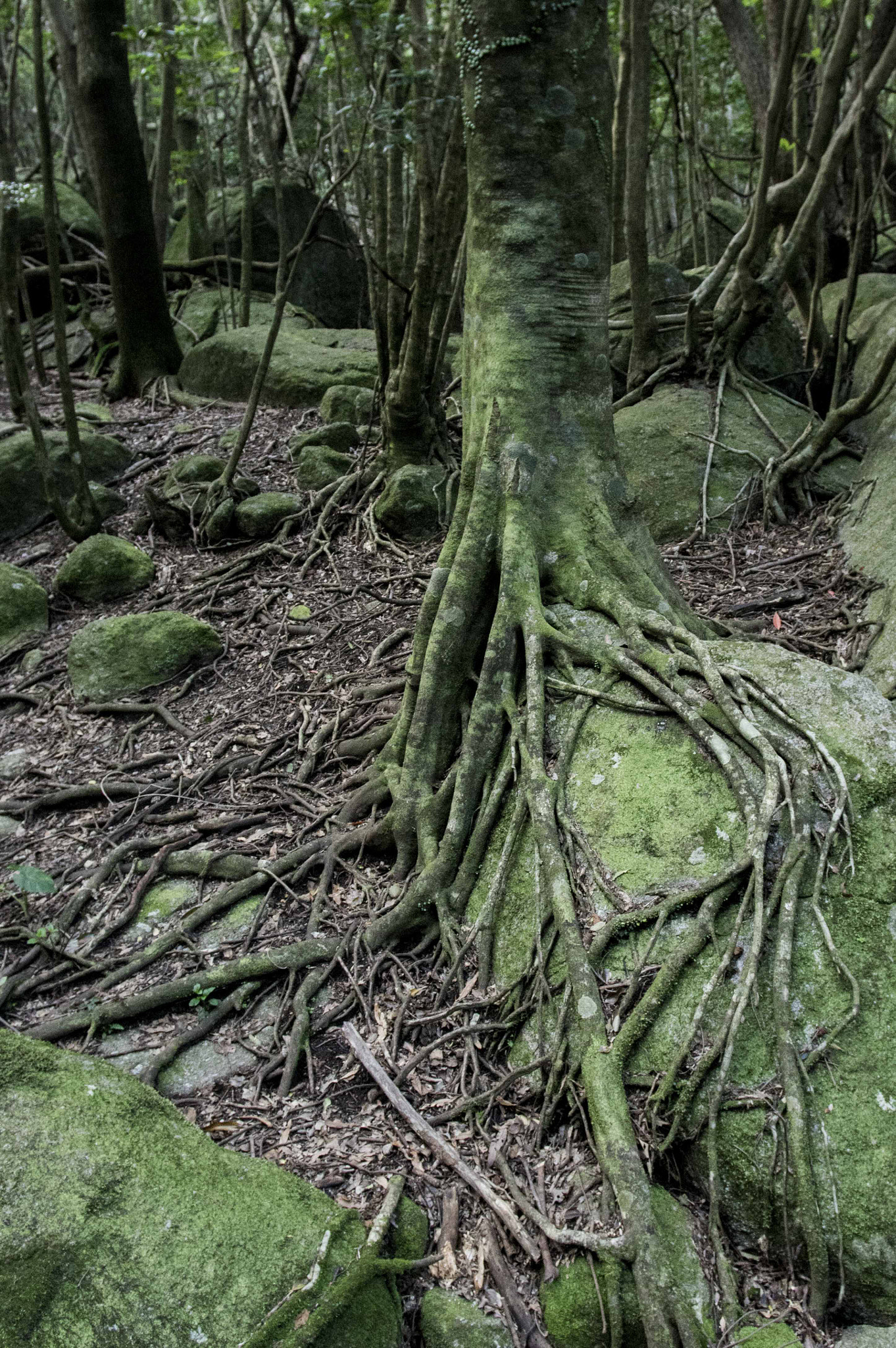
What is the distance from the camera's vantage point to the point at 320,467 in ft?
26.5

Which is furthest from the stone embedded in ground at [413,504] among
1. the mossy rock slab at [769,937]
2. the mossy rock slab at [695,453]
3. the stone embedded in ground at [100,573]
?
the mossy rock slab at [769,937]

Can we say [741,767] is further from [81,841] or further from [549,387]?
[81,841]

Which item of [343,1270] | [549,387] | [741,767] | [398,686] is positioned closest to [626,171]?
[549,387]

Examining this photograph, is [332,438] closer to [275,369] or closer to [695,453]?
[275,369]

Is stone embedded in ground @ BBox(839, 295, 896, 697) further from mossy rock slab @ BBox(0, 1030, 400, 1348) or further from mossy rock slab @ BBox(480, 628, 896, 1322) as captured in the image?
mossy rock slab @ BBox(0, 1030, 400, 1348)

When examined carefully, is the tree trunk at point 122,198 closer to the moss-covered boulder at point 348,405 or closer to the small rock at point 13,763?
the moss-covered boulder at point 348,405

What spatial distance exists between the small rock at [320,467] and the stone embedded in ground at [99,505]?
1.69 meters

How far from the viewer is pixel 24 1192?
87.7 inches

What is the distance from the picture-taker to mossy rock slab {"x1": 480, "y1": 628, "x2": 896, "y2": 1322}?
8.55 ft

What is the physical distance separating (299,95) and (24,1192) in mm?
14230

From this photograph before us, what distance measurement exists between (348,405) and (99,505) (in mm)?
2558

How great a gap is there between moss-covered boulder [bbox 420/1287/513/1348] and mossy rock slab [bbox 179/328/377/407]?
28.3 ft

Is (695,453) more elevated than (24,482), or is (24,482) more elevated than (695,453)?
(695,453)

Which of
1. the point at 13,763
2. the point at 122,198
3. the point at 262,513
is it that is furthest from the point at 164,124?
the point at 13,763
